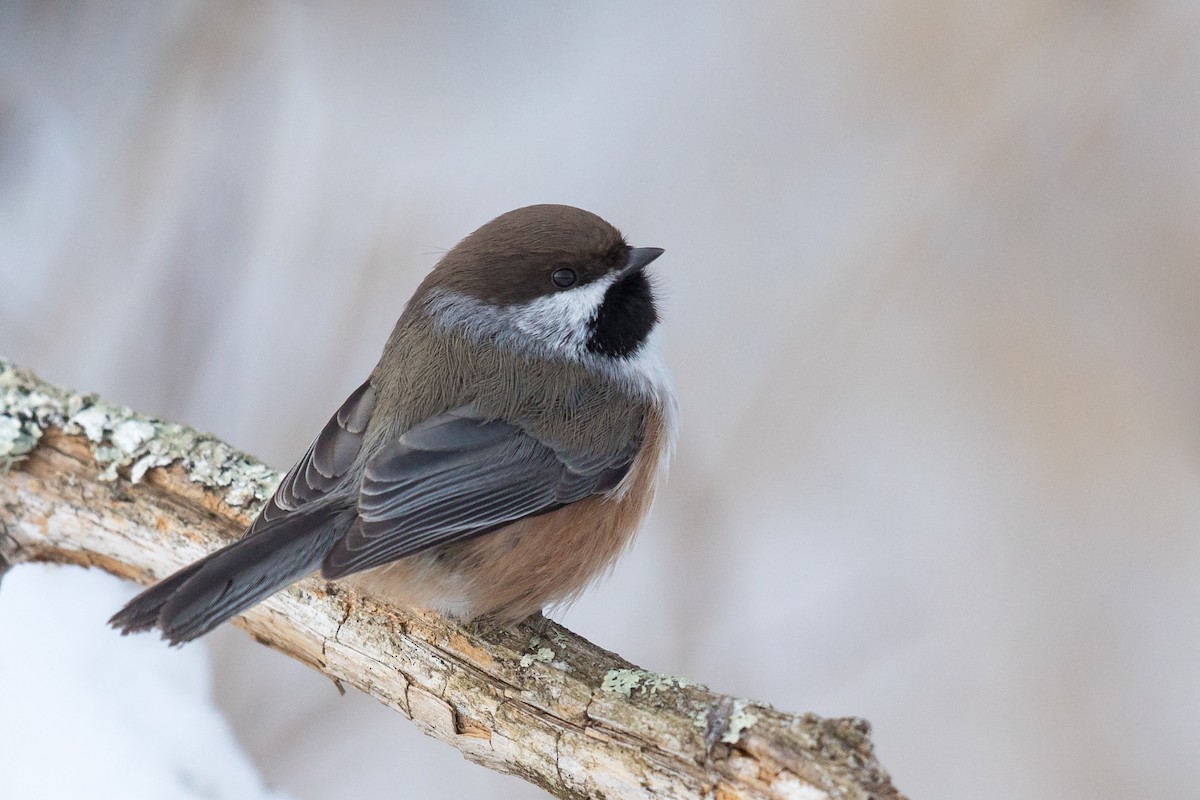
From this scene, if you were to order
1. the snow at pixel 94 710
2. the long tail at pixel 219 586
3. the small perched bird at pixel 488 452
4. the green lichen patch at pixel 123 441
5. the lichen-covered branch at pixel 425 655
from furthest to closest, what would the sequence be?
the green lichen patch at pixel 123 441 < the snow at pixel 94 710 < the small perched bird at pixel 488 452 < the long tail at pixel 219 586 < the lichen-covered branch at pixel 425 655

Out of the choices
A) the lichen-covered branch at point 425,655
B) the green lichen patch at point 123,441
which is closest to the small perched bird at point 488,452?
the lichen-covered branch at point 425,655

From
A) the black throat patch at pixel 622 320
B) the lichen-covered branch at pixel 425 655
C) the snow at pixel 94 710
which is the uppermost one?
the black throat patch at pixel 622 320

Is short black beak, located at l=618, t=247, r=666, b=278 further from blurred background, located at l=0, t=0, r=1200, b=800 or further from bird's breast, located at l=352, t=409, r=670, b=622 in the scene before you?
blurred background, located at l=0, t=0, r=1200, b=800

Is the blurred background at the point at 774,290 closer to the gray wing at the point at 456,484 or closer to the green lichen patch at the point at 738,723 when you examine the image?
the gray wing at the point at 456,484

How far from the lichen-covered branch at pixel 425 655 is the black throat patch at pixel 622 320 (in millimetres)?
873

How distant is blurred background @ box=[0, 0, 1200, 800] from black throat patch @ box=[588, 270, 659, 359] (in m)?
1.15

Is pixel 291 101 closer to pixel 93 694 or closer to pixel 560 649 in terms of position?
pixel 93 694

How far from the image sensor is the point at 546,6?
4516 millimetres

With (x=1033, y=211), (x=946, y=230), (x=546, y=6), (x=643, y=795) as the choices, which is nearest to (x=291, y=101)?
(x=546, y=6)

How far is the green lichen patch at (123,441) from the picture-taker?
298cm

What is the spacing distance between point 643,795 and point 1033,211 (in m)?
2.92

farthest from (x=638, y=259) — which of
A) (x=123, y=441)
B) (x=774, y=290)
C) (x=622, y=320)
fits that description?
(x=123, y=441)

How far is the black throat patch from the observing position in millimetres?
3070

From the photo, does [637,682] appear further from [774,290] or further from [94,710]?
[774,290]
